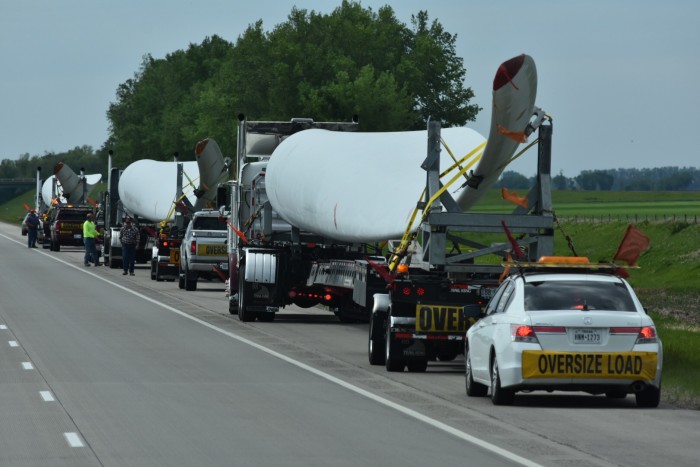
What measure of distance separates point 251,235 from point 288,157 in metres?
3.93

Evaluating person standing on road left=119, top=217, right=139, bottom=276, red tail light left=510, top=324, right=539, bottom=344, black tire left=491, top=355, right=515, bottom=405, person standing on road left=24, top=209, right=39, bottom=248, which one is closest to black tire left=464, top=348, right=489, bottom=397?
black tire left=491, top=355, right=515, bottom=405

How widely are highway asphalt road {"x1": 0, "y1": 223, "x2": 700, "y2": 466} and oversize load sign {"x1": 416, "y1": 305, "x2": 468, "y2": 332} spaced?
62 centimetres

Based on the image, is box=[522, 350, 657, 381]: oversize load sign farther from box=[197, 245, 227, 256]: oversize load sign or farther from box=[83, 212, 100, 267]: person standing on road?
box=[83, 212, 100, 267]: person standing on road

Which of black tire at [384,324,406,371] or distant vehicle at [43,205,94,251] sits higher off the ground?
distant vehicle at [43,205,94,251]

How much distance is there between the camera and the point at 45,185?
288 feet

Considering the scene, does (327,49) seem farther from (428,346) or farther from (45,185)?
(428,346)

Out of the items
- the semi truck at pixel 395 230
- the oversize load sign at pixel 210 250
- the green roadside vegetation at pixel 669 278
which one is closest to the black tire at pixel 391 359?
the semi truck at pixel 395 230

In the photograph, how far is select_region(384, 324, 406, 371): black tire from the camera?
835 inches

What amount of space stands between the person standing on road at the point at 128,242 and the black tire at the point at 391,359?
101 ft

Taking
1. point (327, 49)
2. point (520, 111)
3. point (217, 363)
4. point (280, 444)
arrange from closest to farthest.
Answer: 1. point (280, 444)
2. point (520, 111)
3. point (217, 363)
4. point (327, 49)

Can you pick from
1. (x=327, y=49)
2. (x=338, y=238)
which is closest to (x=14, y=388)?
(x=338, y=238)

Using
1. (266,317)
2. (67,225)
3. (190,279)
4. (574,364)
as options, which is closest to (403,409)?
(574,364)

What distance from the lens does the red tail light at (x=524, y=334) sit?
16.5 meters

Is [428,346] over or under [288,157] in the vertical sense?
under
